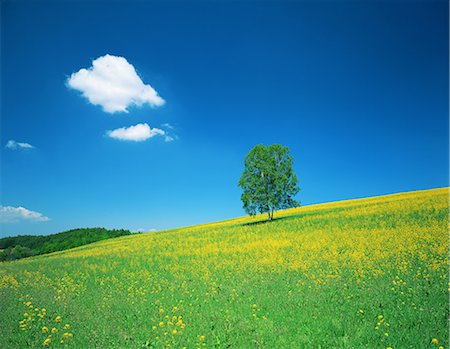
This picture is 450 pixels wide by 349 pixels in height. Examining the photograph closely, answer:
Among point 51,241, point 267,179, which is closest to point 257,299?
point 267,179

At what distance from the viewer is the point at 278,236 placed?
24.8 metres

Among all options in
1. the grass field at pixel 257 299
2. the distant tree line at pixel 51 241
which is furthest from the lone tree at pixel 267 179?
the distant tree line at pixel 51 241

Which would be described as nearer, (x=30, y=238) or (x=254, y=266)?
(x=254, y=266)

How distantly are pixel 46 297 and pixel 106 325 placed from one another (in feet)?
19.2

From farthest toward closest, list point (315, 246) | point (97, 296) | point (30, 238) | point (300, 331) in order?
point (30, 238) < point (315, 246) < point (97, 296) < point (300, 331)

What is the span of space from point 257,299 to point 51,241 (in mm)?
81958

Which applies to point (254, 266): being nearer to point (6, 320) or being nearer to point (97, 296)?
point (97, 296)

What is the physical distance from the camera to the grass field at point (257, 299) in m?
7.18

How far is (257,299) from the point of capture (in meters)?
10.1

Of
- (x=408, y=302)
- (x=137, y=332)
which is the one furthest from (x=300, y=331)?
(x=137, y=332)

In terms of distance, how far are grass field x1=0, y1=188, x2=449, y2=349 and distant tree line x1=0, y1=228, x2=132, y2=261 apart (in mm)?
51150

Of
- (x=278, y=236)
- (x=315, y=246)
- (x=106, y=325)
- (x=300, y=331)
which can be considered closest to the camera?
(x=300, y=331)

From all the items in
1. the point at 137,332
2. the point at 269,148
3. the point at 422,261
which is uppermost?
the point at 269,148

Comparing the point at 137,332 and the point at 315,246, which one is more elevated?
the point at 315,246
